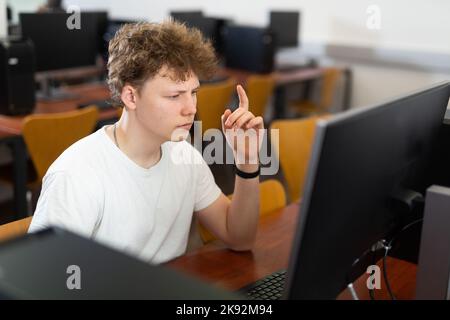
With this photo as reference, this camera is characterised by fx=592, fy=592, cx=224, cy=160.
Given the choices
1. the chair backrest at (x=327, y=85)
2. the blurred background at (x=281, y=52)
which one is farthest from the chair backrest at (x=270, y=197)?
the chair backrest at (x=327, y=85)

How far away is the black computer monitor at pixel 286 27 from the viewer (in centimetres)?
515

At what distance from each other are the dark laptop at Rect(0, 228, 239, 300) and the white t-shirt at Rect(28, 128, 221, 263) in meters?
0.38

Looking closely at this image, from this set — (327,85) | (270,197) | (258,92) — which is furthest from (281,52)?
(270,197)

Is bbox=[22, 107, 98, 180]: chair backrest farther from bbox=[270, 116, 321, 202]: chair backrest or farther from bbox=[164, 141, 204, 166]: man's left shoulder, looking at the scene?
bbox=[164, 141, 204, 166]: man's left shoulder

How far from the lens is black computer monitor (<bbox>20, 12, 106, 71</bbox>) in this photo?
3447mm

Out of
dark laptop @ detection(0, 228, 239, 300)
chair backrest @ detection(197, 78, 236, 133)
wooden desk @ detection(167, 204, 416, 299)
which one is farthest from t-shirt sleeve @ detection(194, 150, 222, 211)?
chair backrest @ detection(197, 78, 236, 133)

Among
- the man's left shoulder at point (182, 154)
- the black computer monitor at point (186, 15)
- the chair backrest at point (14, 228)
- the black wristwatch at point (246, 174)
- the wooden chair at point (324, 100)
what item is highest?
the black computer monitor at point (186, 15)

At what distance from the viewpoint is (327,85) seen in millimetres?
5047

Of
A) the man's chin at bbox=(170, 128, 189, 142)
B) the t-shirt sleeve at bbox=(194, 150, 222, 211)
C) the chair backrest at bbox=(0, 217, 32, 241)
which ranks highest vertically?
the man's chin at bbox=(170, 128, 189, 142)

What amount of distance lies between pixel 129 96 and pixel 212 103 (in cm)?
236

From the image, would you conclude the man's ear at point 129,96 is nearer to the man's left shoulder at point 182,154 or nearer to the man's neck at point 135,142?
the man's neck at point 135,142

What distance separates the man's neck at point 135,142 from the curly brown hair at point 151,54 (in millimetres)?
67

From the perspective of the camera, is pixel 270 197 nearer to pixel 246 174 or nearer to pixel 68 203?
pixel 246 174
